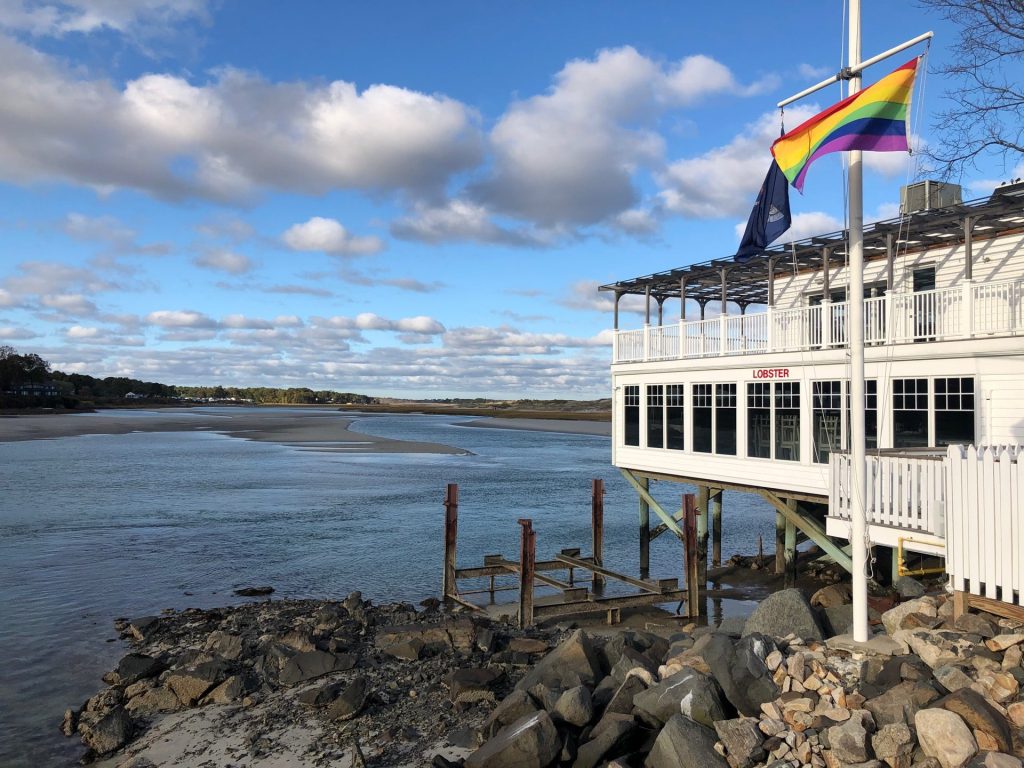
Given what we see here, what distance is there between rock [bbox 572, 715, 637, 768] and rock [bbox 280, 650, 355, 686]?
606cm

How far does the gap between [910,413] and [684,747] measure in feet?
33.3

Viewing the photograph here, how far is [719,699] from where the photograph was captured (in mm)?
8180

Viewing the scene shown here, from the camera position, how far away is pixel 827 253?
19.0m

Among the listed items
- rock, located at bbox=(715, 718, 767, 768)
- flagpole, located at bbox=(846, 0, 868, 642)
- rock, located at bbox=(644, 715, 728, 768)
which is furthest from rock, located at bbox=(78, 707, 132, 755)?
flagpole, located at bbox=(846, 0, 868, 642)

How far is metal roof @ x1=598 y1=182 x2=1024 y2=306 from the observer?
15.1 m

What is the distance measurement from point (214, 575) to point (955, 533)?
20.1 meters

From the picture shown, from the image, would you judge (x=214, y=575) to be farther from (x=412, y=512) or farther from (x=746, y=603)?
(x=746, y=603)

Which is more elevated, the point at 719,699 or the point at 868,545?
the point at 868,545

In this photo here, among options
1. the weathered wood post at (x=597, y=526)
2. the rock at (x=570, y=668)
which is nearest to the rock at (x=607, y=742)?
the rock at (x=570, y=668)

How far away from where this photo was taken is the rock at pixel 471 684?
36.5 ft

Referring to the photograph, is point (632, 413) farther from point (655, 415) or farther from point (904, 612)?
point (904, 612)

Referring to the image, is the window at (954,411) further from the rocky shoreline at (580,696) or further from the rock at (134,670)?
the rock at (134,670)

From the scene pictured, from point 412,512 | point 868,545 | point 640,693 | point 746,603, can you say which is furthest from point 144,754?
point 412,512

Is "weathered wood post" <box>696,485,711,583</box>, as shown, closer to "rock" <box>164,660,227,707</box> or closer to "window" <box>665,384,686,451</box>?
"window" <box>665,384,686,451</box>
